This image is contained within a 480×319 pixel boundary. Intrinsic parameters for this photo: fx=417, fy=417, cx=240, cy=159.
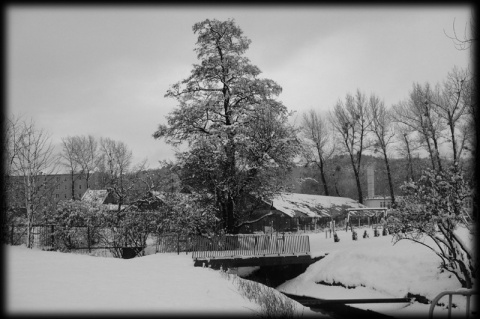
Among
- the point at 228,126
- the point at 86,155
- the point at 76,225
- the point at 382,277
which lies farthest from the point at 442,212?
the point at 86,155

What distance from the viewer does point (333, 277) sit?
73.4 ft

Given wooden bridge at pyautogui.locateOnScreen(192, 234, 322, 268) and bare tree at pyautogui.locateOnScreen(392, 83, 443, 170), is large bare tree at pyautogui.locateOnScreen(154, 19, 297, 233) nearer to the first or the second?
wooden bridge at pyautogui.locateOnScreen(192, 234, 322, 268)

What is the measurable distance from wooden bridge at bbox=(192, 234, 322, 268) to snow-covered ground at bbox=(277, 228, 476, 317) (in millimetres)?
1485

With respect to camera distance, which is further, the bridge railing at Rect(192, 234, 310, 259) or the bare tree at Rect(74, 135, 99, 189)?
the bare tree at Rect(74, 135, 99, 189)

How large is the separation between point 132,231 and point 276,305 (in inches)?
491

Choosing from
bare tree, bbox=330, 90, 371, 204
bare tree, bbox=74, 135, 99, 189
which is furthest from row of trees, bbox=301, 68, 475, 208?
bare tree, bbox=74, 135, 99, 189

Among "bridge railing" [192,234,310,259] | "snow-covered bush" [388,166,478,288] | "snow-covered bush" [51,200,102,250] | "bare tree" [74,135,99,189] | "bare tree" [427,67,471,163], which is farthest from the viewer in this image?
"bare tree" [74,135,99,189]

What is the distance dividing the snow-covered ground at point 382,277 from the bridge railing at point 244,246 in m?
1.93

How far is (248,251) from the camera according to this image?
21.7 metres

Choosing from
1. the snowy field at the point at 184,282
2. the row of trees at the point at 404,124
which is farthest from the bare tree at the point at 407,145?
the snowy field at the point at 184,282

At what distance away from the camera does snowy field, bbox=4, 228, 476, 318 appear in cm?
1005

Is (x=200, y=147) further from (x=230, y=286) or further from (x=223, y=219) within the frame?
(x=230, y=286)

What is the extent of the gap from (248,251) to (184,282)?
7.90 metres

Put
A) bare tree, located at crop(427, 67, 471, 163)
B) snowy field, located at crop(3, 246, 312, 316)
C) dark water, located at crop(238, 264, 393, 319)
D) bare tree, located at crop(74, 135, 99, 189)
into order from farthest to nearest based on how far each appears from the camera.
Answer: bare tree, located at crop(74, 135, 99, 189), bare tree, located at crop(427, 67, 471, 163), dark water, located at crop(238, 264, 393, 319), snowy field, located at crop(3, 246, 312, 316)
